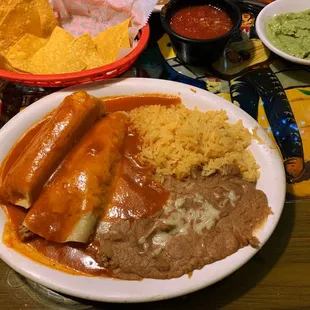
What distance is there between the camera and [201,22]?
3.25 meters

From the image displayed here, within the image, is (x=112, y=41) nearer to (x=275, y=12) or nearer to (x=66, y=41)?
(x=66, y=41)

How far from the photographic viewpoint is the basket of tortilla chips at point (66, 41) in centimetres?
292

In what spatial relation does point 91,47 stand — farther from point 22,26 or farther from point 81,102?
point 81,102

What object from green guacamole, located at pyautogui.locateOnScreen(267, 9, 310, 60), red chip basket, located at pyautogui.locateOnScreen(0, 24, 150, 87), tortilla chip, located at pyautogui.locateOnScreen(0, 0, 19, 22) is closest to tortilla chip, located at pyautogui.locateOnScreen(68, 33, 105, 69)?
red chip basket, located at pyautogui.locateOnScreen(0, 24, 150, 87)

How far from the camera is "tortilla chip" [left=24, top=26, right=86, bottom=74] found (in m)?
2.96

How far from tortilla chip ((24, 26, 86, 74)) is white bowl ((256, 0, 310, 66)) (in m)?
1.52

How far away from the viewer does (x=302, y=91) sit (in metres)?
3.10

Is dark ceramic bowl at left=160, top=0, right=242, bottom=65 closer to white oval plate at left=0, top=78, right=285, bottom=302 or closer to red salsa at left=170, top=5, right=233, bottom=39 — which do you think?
red salsa at left=170, top=5, right=233, bottom=39

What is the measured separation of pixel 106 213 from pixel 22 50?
163 centimetres

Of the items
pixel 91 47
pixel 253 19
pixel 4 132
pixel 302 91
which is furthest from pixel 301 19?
pixel 4 132

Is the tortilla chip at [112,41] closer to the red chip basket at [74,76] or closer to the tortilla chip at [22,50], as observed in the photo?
the red chip basket at [74,76]

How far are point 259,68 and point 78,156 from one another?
70.6 inches

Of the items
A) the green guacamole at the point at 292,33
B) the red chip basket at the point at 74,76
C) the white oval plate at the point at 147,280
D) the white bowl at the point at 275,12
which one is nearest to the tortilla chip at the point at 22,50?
the red chip basket at the point at 74,76

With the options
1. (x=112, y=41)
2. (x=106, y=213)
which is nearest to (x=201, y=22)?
(x=112, y=41)
